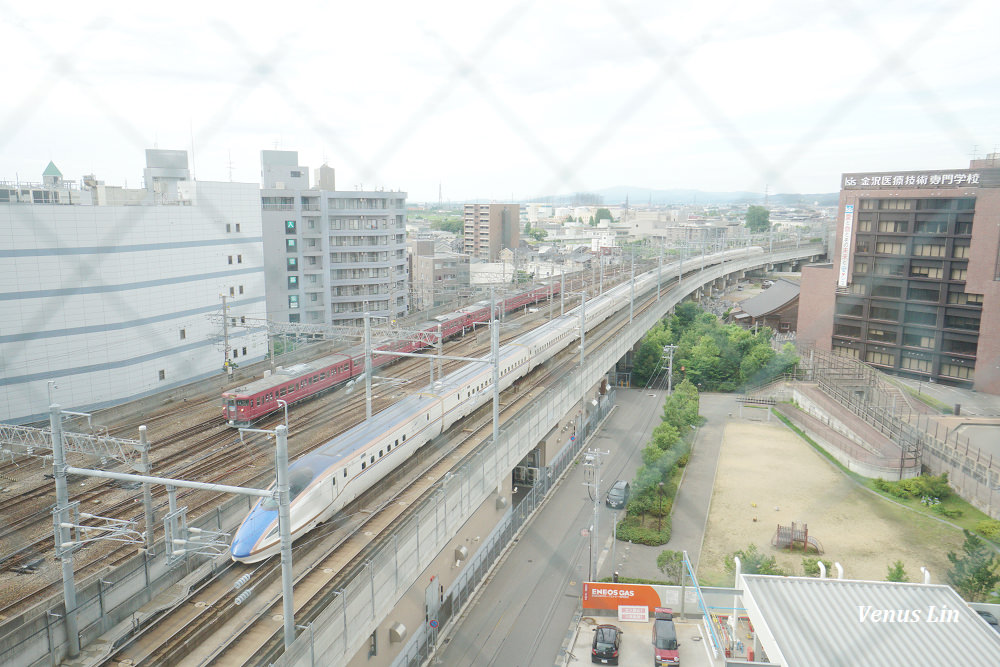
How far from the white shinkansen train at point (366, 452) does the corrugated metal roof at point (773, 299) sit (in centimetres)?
841

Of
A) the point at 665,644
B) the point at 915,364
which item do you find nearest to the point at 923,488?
the point at 915,364

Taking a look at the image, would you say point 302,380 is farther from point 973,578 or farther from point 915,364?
point 915,364

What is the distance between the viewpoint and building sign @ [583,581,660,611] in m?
5.06

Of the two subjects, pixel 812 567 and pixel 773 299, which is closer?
pixel 812 567

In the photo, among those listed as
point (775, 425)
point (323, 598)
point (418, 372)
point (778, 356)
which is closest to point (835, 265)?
point (778, 356)

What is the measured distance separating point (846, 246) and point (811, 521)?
5764 millimetres

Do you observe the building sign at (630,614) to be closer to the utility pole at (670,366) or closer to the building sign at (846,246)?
the utility pole at (670,366)

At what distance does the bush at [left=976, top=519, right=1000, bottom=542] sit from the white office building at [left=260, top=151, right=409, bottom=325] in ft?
31.6

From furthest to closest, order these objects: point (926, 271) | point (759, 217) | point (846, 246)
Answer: point (759, 217) → point (846, 246) → point (926, 271)

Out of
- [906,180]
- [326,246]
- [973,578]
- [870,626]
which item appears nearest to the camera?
[870,626]

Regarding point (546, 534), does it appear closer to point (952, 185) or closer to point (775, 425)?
point (775, 425)

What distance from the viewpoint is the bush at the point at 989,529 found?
219 inches

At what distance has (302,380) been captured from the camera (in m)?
6.96

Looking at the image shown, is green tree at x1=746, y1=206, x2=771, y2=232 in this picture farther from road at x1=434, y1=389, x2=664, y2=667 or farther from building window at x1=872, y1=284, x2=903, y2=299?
road at x1=434, y1=389, x2=664, y2=667
